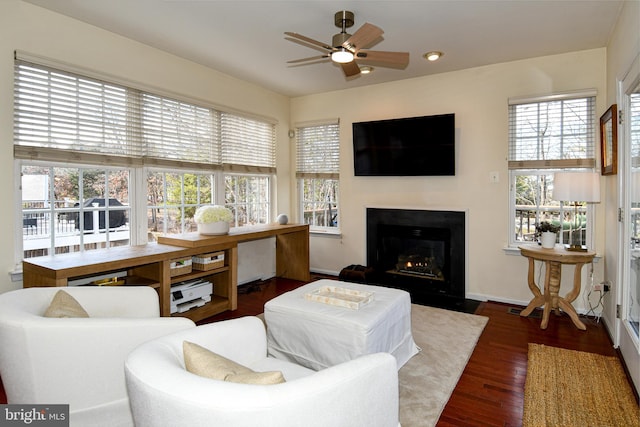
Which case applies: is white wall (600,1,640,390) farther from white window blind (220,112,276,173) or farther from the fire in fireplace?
white window blind (220,112,276,173)

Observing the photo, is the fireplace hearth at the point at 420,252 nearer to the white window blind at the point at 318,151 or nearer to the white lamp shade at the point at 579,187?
the white window blind at the point at 318,151

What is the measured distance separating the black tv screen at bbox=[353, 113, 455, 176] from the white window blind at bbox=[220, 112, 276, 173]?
1.18 m

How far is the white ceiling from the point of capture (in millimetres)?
2654

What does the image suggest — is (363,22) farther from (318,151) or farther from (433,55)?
(318,151)

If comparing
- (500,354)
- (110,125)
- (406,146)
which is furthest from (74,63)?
(500,354)

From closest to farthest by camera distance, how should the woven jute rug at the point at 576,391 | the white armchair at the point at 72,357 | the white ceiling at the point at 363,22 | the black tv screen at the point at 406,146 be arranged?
the white armchair at the point at 72,357 → the woven jute rug at the point at 576,391 → the white ceiling at the point at 363,22 → the black tv screen at the point at 406,146

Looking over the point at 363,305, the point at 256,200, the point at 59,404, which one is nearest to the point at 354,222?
the point at 256,200

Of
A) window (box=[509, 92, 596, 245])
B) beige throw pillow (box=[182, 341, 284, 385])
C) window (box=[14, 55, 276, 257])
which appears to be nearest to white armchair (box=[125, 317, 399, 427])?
beige throw pillow (box=[182, 341, 284, 385])

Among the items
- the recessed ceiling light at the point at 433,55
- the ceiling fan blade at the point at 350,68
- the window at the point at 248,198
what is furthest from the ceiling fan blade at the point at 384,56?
the window at the point at 248,198

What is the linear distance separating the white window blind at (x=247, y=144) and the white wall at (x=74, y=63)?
218 millimetres

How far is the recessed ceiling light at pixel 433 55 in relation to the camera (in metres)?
3.55

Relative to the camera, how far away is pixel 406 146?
14.3 feet

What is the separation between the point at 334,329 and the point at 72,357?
4.26 feet

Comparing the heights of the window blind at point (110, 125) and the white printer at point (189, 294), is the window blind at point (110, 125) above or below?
above
